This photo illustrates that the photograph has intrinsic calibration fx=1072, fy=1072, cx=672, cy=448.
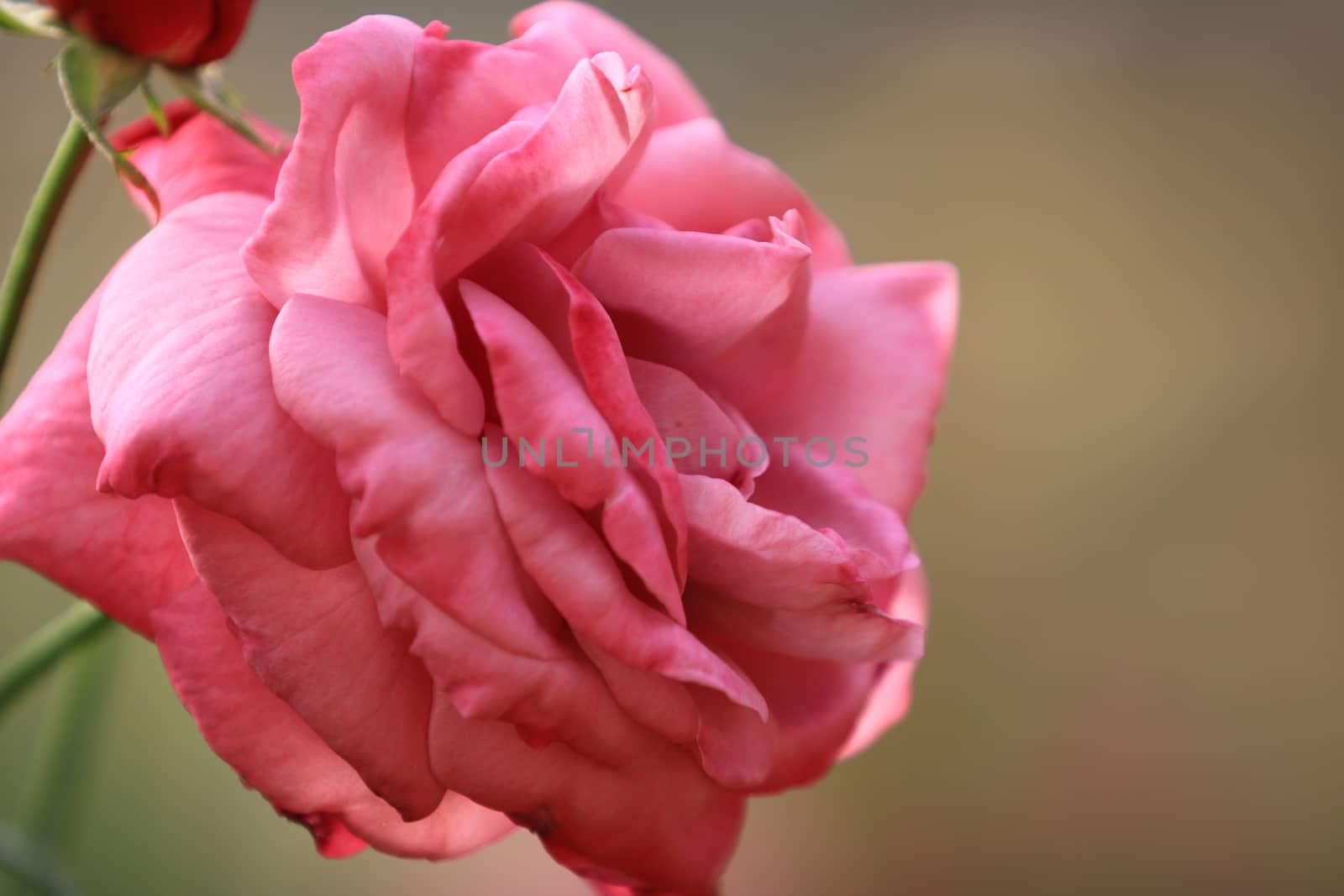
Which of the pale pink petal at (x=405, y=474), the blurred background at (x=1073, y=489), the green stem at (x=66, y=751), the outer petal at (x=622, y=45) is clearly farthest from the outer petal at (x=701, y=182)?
the blurred background at (x=1073, y=489)

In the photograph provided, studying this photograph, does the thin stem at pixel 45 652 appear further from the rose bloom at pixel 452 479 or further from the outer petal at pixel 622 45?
the outer petal at pixel 622 45

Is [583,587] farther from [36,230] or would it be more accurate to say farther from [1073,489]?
[1073,489]

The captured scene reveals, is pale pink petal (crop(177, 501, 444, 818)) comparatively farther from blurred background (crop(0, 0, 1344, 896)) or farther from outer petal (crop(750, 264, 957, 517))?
blurred background (crop(0, 0, 1344, 896))

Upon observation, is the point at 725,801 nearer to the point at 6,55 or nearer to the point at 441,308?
the point at 441,308

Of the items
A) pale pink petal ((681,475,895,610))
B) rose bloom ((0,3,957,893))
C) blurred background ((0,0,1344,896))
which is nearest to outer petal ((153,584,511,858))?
rose bloom ((0,3,957,893))

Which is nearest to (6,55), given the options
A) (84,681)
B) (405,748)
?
(84,681)
